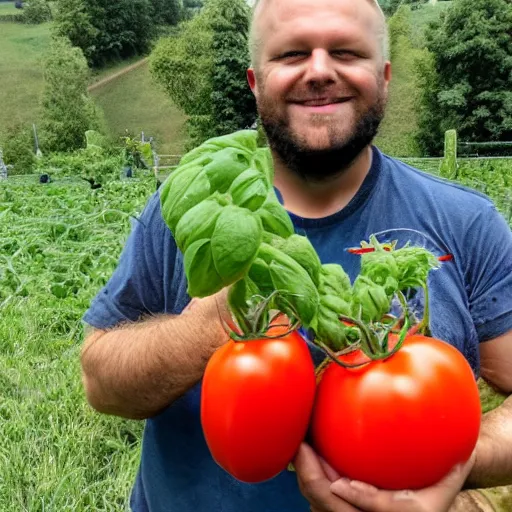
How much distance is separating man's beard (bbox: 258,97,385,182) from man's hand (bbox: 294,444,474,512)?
0.74 metres

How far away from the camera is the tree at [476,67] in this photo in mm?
28562

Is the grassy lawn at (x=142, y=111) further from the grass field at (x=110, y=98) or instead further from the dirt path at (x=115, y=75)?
the dirt path at (x=115, y=75)

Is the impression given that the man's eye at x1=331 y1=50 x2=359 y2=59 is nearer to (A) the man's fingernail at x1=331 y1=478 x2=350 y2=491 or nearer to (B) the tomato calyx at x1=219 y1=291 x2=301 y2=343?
(B) the tomato calyx at x1=219 y1=291 x2=301 y2=343

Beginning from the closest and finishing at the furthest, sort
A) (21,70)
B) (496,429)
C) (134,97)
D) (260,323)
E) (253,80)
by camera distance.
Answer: (260,323), (496,429), (253,80), (134,97), (21,70)

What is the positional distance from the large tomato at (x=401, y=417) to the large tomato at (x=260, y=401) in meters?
0.05

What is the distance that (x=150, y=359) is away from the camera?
1.20 meters

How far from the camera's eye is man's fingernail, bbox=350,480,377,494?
2.70ft

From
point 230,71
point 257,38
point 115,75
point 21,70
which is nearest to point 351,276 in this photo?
point 257,38

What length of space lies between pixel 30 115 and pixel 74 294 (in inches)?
1602

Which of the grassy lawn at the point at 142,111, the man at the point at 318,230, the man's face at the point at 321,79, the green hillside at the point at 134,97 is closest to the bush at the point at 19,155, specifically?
the green hillside at the point at 134,97

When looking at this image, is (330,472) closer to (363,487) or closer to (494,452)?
(363,487)

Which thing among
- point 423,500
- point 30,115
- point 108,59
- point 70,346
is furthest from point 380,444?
point 108,59

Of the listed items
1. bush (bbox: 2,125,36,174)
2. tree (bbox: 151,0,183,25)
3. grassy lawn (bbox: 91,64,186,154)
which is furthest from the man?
tree (bbox: 151,0,183,25)

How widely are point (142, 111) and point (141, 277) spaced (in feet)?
152
